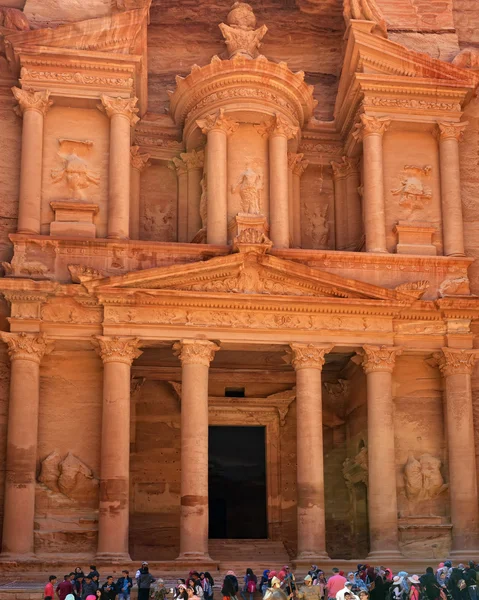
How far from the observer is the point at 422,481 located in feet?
100

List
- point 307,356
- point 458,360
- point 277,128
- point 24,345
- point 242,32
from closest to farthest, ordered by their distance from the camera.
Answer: point 24,345
point 307,356
point 458,360
point 277,128
point 242,32

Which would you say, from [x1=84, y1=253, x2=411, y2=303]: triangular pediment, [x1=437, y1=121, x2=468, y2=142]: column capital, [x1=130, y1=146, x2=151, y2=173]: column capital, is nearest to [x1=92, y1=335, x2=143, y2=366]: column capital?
[x1=84, y1=253, x2=411, y2=303]: triangular pediment

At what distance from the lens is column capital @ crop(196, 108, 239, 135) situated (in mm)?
32375

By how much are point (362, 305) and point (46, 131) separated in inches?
397

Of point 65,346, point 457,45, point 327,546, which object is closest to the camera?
point 65,346

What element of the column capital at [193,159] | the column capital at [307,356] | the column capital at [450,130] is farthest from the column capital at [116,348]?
the column capital at [450,130]

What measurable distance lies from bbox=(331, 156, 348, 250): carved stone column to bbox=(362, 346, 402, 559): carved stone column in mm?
5286

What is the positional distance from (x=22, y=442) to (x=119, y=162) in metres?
8.23

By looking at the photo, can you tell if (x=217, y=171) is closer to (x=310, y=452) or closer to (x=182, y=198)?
(x=182, y=198)

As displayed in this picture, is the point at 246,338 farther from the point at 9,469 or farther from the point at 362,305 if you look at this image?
the point at 9,469

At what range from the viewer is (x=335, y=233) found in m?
34.9

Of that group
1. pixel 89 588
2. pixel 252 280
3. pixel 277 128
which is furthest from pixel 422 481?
pixel 277 128

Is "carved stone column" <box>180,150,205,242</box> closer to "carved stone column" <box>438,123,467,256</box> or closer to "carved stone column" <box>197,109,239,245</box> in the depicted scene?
"carved stone column" <box>197,109,239,245</box>

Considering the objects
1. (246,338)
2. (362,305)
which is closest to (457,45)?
(362,305)
